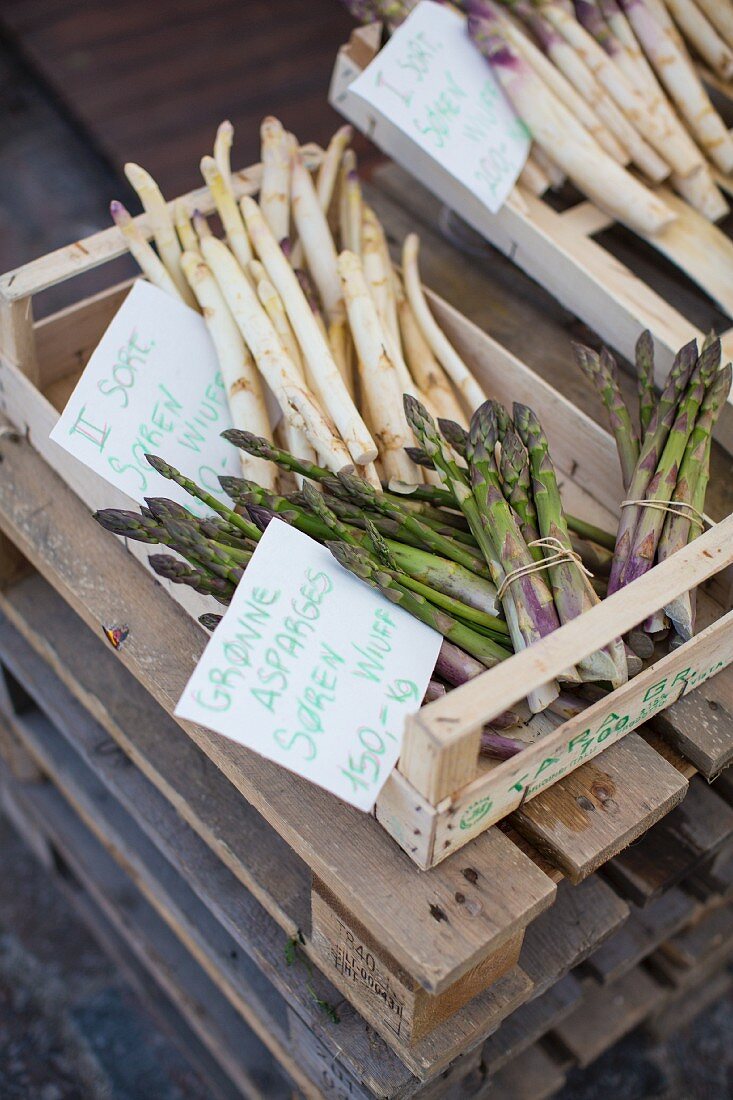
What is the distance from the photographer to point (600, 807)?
1771 mm

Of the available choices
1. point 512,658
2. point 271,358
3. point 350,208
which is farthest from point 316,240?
point 512,658

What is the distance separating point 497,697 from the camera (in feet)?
4.77

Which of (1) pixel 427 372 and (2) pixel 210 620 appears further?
(1) pixel 427 372

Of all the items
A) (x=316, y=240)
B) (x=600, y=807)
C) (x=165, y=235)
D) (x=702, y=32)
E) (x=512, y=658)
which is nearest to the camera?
(x=512, y=658)

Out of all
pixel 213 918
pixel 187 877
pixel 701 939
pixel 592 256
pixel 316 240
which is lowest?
pixel 213 918

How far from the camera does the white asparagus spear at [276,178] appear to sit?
2.46 meters

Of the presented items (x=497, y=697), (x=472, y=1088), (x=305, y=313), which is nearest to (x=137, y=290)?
(x=305, y=313)

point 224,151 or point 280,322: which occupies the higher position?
point 224,151

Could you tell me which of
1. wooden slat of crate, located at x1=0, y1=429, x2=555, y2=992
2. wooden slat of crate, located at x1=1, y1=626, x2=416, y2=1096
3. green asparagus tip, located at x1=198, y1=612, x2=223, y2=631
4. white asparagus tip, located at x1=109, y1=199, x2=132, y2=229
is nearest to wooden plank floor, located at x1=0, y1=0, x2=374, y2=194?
white asparagus tip, located at x1=109, y1=199, x2=132, y2=229

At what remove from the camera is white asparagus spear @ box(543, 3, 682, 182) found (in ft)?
8.84

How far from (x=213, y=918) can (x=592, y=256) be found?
6.31 ft

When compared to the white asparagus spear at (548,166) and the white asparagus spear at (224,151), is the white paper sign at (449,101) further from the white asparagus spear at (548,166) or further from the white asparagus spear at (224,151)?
the white asparagus spear at (224,151)

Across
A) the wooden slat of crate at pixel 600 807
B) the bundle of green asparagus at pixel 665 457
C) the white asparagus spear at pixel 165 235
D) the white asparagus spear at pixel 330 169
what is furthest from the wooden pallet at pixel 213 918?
the white asparagus spear at pixel 330 169

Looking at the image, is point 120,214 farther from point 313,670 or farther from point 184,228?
point 313,670
